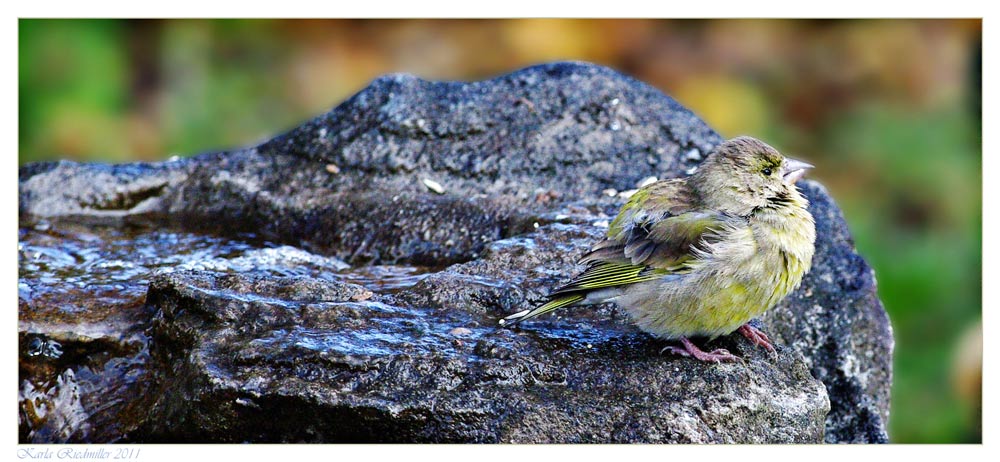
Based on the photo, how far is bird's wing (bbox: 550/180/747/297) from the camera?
3924 mm

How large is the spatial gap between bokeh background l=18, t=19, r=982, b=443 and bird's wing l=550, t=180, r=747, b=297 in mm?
2808

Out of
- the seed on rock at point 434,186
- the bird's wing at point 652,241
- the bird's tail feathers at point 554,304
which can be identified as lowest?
the bird's tail feathers at point 554,304

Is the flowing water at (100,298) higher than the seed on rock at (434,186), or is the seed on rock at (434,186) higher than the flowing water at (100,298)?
the seed on rock at (434,186)

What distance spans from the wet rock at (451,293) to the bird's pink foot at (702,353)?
3cm

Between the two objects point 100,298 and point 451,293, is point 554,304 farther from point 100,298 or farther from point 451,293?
point 100,298

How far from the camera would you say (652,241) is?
13.2 ft

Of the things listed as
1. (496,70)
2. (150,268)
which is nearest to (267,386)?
(150,268)

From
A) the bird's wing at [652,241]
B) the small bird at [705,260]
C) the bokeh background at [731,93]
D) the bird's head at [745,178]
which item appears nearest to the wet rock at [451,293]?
the small bird at [705,260]

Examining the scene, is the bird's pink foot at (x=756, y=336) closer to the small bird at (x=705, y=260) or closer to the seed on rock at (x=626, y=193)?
the small bird at (x=705, y=260)

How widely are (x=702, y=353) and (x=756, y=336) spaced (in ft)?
0.99

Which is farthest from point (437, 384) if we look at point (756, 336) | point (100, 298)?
point (100, 298)

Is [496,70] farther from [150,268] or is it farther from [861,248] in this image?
[150,268]

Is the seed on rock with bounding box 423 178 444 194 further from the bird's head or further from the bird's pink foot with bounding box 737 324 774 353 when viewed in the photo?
the bird's pink foot with bounding box 737 324 774 353

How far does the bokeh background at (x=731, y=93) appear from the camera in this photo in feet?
23.0
